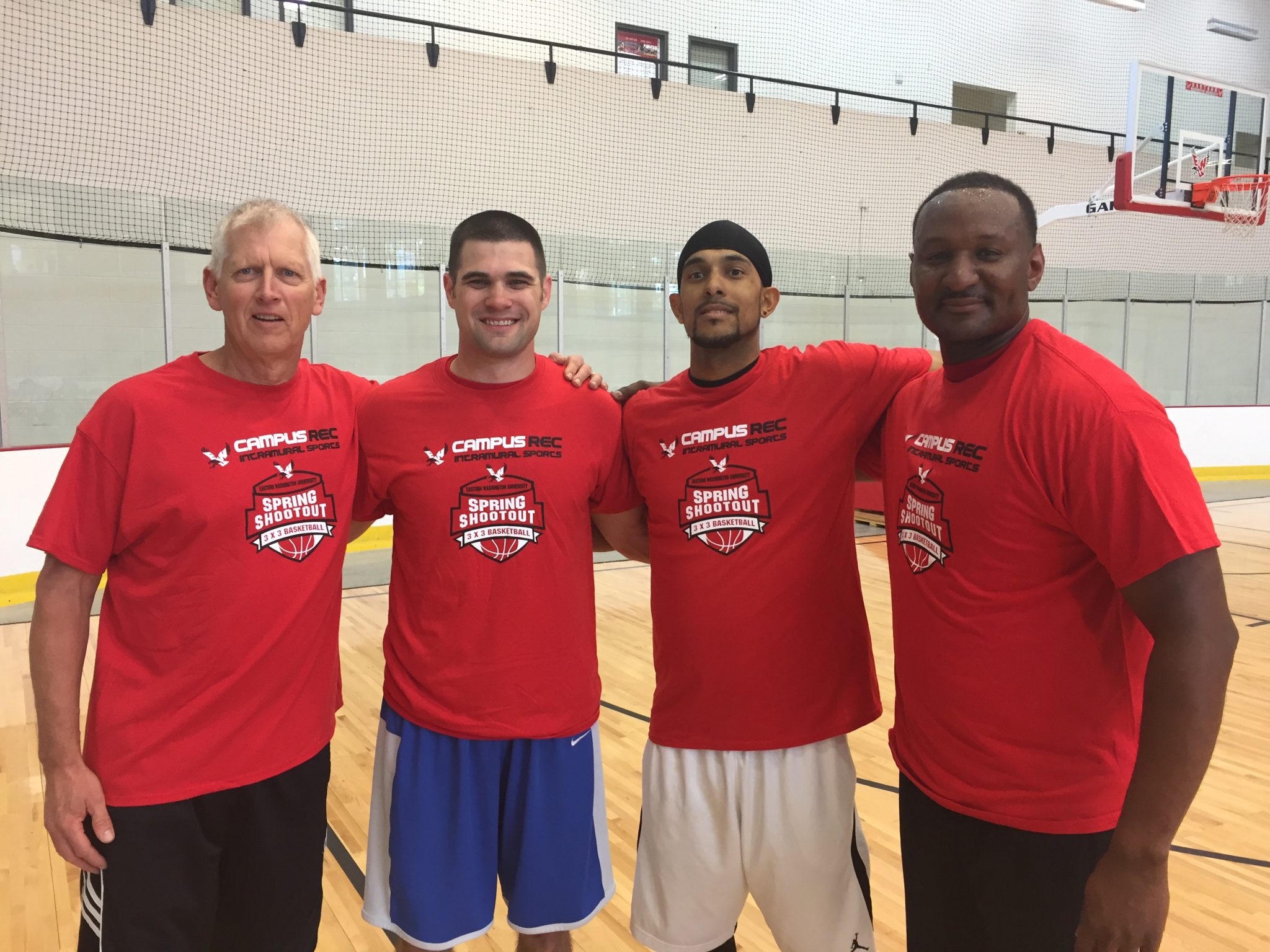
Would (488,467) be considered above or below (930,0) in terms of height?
below

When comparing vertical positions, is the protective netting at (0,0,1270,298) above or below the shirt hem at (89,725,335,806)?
above

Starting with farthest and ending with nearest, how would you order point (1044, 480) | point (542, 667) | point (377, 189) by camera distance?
point (377, 189) → point (542, 667) → point (1044, 480)

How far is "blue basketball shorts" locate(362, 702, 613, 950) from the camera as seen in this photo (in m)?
1.85

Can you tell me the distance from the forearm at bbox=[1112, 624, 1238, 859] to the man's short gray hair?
1639mm

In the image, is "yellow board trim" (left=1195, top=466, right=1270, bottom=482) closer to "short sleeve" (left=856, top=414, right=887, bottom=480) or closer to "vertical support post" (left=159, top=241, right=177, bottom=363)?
"short sleeve" (left=856, top=414, right=887, bottom=480)

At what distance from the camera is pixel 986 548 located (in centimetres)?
146

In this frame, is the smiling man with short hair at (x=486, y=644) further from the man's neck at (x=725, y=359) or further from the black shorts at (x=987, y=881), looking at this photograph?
the black shorts at (x=987, y=881)

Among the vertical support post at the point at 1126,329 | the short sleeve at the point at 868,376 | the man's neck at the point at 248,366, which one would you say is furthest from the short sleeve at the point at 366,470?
the vertical support post at the point at 1126,329

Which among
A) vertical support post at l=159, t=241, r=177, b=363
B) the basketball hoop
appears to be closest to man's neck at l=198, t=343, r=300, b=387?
vertical support post at l=159, t=241, r=177, b=363

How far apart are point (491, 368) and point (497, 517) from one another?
13.7 inches

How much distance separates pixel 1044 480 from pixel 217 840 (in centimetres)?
166

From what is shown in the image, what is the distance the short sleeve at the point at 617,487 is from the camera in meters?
2.03

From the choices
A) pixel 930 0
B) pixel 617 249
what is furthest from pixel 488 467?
pixel 930 0

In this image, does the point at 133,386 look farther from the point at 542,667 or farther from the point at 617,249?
the point at 617,249
